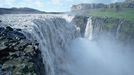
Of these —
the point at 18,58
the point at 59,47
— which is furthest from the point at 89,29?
the point at 18,58

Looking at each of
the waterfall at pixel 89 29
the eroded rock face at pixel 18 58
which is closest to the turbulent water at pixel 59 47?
the eroded rock face at pixel 18 58

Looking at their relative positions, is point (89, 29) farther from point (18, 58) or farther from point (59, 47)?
point (18, 58)

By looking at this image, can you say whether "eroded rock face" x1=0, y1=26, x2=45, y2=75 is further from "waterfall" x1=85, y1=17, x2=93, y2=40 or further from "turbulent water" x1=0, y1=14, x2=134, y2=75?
"waterfall" x1=85, y1=17, x2=93, y2=40

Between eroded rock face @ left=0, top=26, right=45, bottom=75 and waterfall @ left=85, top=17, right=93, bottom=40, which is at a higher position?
eroded rock face @ left=0, top=26, right=45, bottom=75

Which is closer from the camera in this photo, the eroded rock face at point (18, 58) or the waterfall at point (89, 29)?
the eroded rock face at point (18, 58)

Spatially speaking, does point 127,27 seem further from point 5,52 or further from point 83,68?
point 5,52

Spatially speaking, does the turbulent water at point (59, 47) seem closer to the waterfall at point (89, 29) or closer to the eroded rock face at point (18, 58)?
the eroded rock face at point (18, 58)

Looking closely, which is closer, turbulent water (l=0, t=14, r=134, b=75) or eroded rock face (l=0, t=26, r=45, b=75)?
eroded rock face (l=0, t=26, r=45, b=75)

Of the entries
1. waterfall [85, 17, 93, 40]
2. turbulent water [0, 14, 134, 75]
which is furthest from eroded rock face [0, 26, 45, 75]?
waterfall [85, 17, 93, 40]

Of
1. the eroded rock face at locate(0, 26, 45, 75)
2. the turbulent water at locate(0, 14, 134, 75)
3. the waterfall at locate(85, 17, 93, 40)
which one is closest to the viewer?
the eroded rock face at locate(0, 26, 45, 75)
